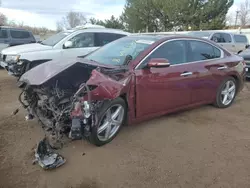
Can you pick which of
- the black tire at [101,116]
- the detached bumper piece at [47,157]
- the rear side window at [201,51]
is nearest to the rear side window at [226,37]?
the rear side window at [201,51]

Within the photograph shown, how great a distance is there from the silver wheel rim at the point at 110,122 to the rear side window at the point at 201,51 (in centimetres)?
180

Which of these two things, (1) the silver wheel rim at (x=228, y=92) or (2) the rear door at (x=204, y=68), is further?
(1) the silver wheel rim at (x=228, y=92)

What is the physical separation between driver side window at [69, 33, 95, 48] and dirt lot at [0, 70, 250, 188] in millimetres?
3870

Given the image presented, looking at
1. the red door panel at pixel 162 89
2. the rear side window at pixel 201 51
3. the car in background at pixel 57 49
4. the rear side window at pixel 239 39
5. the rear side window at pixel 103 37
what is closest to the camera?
the red door panel at pixel 162 89

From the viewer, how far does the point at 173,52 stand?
4.38 m

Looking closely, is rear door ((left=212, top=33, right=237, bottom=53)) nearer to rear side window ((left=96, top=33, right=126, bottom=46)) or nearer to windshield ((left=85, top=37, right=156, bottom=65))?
rear side window ((left=96, top=33, right=126, bottom=46))

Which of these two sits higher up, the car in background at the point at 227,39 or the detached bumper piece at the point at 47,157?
the car in background at the point at 227,39

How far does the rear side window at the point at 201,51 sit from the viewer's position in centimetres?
467

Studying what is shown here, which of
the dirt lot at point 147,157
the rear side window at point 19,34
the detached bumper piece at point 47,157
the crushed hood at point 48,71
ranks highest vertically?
the rear side window at point 19,34

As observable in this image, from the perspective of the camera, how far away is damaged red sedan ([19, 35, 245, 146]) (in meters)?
3.21

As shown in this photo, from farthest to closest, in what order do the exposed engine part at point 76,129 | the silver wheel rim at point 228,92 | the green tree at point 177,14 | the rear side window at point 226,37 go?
the green tree at point 177,14
the rear side window at point 226,37
the silver wheel rim at point 228,92
the exposed engine part at point 76,129

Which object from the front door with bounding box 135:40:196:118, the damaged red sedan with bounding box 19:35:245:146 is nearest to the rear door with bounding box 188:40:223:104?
the damaged red sedan with bounding box 19:35:245:146

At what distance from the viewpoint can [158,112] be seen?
14.1ft

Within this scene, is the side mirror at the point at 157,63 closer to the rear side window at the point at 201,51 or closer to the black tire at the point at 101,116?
the black tire at the point at 101,116
